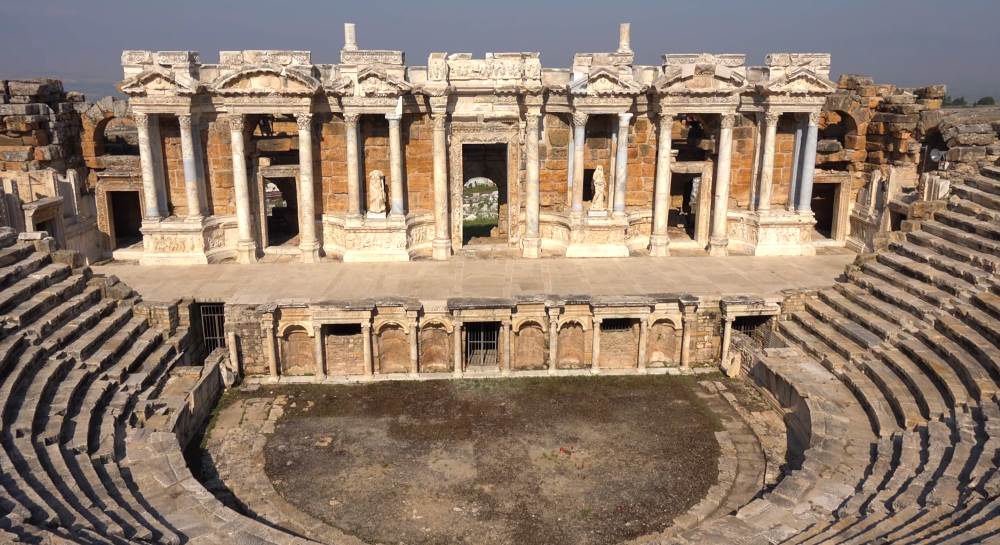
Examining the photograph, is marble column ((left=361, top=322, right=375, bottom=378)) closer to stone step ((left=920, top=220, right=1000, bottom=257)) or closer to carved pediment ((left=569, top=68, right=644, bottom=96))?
carved pediment ((left=569, top=68, right=644, bottom=96))

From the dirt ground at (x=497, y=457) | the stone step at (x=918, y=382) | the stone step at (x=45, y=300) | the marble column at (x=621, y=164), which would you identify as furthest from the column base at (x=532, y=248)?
the stone step at (x=45, y=300)

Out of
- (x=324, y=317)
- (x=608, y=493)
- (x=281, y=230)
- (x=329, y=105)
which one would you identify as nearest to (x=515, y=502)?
(x=608, y=493)

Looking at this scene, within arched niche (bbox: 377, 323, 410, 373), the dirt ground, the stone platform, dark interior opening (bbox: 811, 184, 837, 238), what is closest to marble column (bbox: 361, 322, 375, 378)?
arched niche (bbox: 377, 323, 410, 373)

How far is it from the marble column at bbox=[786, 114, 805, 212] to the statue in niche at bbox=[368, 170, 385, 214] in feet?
40.2

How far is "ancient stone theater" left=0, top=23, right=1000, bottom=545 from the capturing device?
11.8 m

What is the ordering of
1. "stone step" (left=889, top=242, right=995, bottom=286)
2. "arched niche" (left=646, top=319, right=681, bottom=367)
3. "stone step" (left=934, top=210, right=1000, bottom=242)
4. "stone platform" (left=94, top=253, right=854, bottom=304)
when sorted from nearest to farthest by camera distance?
"stone step" (left=889, top=242, right=995, bottom=286) → "stone step" (left=934, top=210, right=1000, bottom=242) → "arched niche" (left=646, top=319, right=681, bottom=367) → "stone platform" (left=94, top=253, right=854, bottom=304)

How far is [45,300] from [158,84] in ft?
25.4

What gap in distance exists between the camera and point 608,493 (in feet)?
42.3

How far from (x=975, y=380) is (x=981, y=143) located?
12.2 metres

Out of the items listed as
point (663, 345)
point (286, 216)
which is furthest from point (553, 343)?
point (286, 216)

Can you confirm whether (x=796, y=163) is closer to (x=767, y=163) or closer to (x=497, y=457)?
(x=767, y=163)

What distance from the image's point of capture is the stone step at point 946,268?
15.5m

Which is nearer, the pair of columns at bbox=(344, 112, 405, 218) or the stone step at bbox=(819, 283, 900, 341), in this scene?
the stone step at bbox=(819, 283, 900, 341)

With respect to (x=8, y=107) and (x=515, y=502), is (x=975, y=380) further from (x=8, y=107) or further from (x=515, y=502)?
(x=8, y=107)
